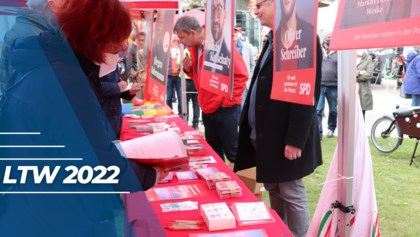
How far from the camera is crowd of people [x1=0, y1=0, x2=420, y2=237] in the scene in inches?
34.3

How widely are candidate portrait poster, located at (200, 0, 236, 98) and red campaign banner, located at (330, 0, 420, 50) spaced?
3.01ft

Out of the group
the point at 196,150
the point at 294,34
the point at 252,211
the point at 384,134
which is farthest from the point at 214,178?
the point at 384,134

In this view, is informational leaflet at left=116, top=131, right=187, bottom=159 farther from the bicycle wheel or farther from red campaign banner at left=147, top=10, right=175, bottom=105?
the bicycle wheel

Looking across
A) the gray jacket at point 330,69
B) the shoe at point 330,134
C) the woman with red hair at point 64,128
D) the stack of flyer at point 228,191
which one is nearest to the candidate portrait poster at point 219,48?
the stack of flyer at point 228,191

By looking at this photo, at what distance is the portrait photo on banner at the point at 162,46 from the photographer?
9.90 feet

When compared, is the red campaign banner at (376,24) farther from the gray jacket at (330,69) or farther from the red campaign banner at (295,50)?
the gray jacket at (330,69)

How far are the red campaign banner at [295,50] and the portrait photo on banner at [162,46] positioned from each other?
1.51 metres

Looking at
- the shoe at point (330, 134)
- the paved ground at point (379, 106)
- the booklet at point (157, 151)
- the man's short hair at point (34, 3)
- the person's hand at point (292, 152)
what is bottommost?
the shoe at point (330, 134)

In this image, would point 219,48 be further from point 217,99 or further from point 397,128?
point 397,128

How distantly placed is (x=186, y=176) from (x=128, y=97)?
173cm

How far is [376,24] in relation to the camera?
101 cm

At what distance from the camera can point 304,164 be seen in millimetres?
1964

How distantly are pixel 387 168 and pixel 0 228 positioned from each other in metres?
4.48

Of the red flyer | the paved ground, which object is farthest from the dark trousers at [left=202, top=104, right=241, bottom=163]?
the paved ground
